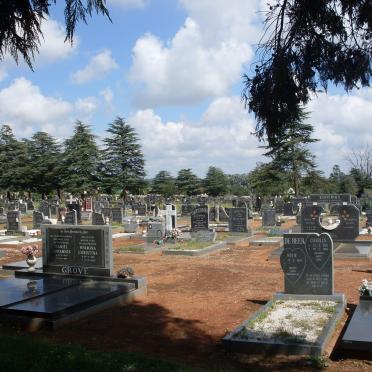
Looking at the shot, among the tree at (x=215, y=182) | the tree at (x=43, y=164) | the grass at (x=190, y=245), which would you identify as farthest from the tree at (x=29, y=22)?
the tree at (x=215, y=182)

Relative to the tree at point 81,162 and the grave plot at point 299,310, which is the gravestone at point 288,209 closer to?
the grave plot at point 299,310

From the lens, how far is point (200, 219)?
2111 cm

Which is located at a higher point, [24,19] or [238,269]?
[24,19]

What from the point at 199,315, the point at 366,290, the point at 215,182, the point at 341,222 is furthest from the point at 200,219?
the point at 215,182

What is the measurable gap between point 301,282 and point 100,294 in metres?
3.51

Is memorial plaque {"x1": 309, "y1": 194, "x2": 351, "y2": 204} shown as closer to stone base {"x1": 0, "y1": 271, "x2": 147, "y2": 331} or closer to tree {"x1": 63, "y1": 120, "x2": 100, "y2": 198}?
stone base {"x1": 0, "y1": 271, "x2": 147, "y2": 331}

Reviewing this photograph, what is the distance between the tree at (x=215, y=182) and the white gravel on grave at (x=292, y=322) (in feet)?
235

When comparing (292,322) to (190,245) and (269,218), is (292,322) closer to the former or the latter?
(190,245)

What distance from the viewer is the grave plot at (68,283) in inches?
320

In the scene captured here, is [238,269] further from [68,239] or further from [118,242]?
[118,242]

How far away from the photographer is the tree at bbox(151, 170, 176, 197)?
78188 millimetres

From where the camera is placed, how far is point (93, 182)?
2427 inches

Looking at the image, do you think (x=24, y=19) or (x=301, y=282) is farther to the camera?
(x=301, y=282)

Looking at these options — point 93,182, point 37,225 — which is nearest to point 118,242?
point 37,225
